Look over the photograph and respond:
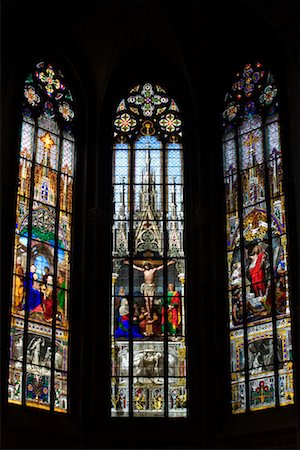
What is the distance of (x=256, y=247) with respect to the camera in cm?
2288

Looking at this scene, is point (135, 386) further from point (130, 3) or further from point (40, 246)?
point (130, 3)

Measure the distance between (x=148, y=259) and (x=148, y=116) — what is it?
11.4ft

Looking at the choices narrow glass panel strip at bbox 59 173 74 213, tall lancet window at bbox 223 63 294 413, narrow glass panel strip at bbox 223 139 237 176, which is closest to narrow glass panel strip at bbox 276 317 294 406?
tall lancet window at bbox 223 63 294 413

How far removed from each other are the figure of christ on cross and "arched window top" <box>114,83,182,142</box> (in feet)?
9.65

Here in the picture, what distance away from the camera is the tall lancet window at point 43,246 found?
21609 mm

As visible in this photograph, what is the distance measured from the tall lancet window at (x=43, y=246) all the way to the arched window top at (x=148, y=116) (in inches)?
45.3

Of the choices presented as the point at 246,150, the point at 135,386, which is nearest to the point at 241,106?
the point at 246,150

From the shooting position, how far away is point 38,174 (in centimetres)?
2345

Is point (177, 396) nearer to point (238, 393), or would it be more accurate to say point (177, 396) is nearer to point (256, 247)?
point (238, 393)

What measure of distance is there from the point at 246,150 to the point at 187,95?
1.96 meters

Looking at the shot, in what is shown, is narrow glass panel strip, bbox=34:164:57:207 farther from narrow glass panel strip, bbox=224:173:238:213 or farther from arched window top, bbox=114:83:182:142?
narrow glass panel strip, bbox=224:173:238:213

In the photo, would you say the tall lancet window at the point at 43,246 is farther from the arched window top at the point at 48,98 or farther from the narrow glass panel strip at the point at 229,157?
Answer: the narrow glass panel strip at the point at 229,157

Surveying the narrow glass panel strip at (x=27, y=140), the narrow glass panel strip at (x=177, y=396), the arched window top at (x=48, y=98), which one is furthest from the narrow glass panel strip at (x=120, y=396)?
the arched window top at (x=48, y=98)

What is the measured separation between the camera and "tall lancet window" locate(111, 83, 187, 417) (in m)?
22.2
